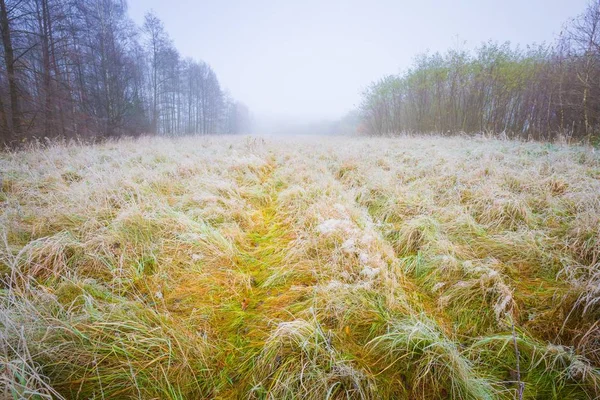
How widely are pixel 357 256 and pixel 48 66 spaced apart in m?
15.4

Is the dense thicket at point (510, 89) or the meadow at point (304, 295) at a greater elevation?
the dense thicket at point (510, 89)

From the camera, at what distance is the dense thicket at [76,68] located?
865cm

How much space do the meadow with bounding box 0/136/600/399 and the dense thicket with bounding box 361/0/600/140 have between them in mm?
10047

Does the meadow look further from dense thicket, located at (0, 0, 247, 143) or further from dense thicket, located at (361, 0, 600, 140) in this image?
dense thicket, located at (361, 0, 600, 140)

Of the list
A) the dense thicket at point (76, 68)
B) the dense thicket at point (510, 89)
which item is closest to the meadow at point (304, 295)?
the dense thicket at point (76, 68)

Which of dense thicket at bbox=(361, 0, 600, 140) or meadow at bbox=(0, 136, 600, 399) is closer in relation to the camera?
meadow at bbox=(0, 136, 600, 399)

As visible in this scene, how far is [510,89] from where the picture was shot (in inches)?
490

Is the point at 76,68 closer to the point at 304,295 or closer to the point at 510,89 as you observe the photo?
the point at 304,295

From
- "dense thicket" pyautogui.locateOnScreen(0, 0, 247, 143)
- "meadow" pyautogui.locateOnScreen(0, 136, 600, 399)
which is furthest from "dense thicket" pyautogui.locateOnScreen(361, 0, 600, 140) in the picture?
"dense thicket" pyautogui.locateOnScreen(0, 0, 247, 143)

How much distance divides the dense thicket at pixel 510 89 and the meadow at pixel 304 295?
10047mm

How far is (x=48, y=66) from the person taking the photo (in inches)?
387

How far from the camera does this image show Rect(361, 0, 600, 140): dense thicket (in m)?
9.00

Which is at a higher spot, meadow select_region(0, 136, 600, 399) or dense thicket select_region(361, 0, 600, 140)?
dense thicket select_region(361, 0, 600, 140)

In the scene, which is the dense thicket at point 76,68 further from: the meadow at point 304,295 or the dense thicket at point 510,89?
the dense thicket at point 510,89
